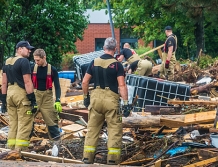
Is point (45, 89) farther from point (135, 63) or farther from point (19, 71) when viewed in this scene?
point (135, 63)

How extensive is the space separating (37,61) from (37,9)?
12.6 meters

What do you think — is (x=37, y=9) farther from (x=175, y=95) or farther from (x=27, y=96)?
(x=27, y=96)

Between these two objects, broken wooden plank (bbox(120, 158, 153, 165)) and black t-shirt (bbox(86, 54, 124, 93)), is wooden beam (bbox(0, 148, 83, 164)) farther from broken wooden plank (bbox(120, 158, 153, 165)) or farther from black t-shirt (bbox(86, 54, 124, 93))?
black t-shirt (bbox(86, 54, 124, 93))

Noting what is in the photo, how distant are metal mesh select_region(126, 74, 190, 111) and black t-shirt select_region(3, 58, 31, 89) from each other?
486 cm

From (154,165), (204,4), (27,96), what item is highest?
(204,4)

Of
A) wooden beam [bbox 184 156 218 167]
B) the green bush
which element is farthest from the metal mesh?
the green bush

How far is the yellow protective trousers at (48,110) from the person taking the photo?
1072 cm

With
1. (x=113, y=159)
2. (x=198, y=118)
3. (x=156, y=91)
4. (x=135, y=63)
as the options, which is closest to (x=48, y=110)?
(x=113, y=159)

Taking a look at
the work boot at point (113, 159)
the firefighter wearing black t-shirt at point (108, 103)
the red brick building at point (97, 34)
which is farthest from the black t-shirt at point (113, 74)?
the red brick building at point (97, 34)

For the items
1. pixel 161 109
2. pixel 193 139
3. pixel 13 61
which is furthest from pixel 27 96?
pixel 161 109

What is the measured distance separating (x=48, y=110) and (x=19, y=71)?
1322 mm

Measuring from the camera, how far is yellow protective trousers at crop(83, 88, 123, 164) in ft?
28.6

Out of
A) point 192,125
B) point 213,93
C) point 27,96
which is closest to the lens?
point 27,96

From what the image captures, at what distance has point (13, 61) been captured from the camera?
9820 mm
